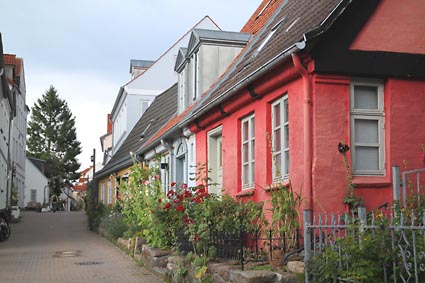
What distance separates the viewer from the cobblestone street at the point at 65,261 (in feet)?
40.2

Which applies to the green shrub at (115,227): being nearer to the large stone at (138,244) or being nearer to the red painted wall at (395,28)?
the large stone at (138,244)

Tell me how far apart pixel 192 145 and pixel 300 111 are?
6620mm

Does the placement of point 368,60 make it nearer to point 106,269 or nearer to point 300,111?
point 300,111

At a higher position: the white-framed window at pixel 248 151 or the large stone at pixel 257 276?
the white-framed window at pixel 248 151

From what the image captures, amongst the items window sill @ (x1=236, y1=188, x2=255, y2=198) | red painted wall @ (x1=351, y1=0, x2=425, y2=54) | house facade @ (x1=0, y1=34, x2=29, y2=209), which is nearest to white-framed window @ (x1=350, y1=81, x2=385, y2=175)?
red painted wall @ (x1=351, y1=0, x2=425, y2=54)

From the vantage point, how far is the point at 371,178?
8734 mm

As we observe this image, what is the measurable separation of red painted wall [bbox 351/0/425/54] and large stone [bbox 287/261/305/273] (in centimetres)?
341

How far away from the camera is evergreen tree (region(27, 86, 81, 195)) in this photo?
2931 inches

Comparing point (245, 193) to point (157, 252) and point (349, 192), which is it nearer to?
point (157, 252)

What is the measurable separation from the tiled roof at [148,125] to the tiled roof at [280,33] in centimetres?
810

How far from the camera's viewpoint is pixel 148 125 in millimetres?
25906

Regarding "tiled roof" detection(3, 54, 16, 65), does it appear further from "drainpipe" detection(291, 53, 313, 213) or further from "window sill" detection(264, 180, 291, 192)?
"drainpipe" detection(291, 53, 313, 213)

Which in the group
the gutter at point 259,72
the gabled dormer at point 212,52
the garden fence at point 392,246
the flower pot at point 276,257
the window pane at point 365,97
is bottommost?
the flower pot at point 276,257

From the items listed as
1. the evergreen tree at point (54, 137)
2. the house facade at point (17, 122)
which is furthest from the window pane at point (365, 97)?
the evergreen tree at point (54, 137)
